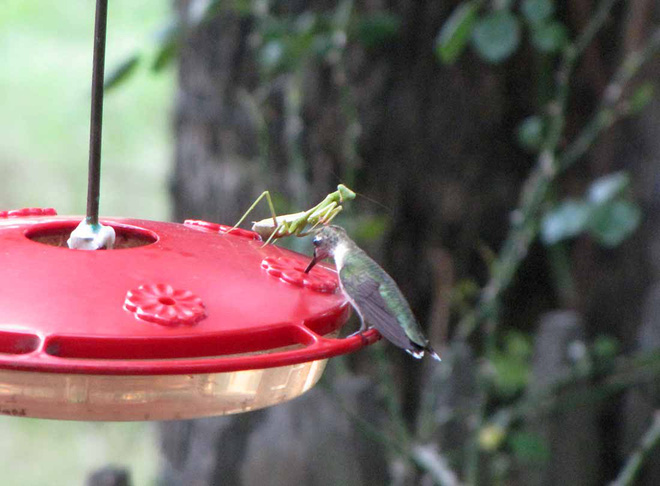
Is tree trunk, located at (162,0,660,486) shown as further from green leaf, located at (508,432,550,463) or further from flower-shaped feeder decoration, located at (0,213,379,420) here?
flower-shaped feeder decoration, located at (0,213,379,420)

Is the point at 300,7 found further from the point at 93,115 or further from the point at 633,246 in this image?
the point at 93,115

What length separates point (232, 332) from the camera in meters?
1.12

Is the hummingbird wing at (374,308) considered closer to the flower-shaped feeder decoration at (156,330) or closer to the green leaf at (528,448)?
the flower-shaped feeder decoration at (156,330)

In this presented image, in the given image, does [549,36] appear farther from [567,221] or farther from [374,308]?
[374,308]

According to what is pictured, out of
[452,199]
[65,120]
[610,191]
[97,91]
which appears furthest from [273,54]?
[65,120]

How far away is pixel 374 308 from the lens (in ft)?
4.43

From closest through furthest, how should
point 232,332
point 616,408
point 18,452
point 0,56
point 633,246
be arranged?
point 232,332 → point 616,408 → point 633,246 → point 18,452 → point 0,56

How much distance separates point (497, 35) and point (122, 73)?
1.10m

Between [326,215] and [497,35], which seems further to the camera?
[497,35]

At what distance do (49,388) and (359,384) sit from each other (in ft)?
5.59

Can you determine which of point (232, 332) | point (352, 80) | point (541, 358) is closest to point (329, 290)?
point (232, 332)

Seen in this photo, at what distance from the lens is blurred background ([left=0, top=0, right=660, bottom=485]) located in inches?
108

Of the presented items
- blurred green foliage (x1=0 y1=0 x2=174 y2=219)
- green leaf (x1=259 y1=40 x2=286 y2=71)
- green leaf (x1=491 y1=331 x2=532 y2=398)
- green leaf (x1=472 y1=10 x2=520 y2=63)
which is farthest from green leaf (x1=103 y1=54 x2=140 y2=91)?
blurred green foliage (x1=0 y1=0 x2=174 y2=219)

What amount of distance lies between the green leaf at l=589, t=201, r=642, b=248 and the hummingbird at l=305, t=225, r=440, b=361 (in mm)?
1174
